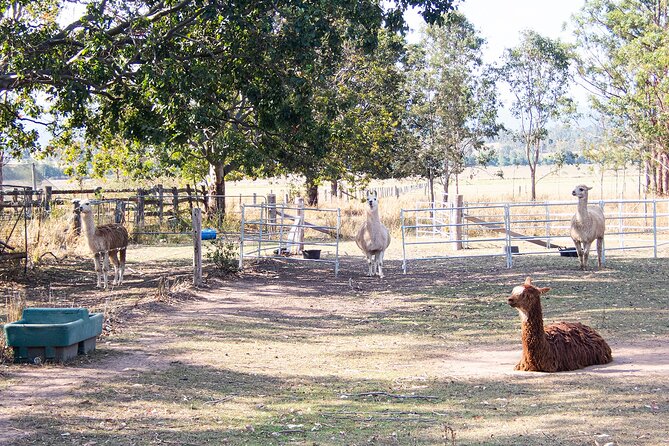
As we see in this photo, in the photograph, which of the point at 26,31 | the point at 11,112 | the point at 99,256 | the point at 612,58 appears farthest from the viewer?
the point at 612,58

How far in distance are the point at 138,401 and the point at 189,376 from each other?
3.80ft

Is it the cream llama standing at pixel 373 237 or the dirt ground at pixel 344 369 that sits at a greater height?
the cream llama standing at pixel 373 237

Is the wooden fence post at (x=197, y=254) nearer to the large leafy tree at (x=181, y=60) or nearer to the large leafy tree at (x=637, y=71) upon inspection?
the large leafy tree at (x=181, y=60)

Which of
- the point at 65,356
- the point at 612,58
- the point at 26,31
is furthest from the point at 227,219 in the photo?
the point at 612,58

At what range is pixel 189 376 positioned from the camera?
853cm

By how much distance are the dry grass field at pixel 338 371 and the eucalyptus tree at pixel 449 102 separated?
28.0 metres

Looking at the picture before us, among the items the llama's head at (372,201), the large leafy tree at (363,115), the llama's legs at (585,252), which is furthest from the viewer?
the large leafy tree at (363,115)

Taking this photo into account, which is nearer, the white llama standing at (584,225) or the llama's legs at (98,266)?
the llama's legs at (98,266)

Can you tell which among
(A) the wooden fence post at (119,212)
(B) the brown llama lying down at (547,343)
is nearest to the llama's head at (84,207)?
(A) the wooden fence post at (119,212)

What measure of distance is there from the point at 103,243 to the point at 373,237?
5518 millimetres

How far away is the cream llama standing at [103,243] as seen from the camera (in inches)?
632

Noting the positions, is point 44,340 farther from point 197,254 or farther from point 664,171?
point 664,171

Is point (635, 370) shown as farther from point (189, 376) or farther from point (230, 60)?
point (230, 60)

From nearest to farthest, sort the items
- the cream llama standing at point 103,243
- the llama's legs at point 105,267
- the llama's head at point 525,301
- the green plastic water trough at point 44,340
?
the llama's head at point 525,301 → the green plastic water trough at point 44,340 → the llama's legs at point 105,267 → the cream llama standing at point 103,243
